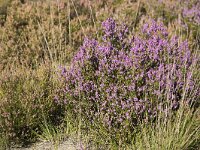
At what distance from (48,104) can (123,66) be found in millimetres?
1045

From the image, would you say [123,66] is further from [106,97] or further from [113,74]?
[106,97]

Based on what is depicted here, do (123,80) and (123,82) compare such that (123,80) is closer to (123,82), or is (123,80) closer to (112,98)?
(123,82)

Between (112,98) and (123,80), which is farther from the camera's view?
(123,80)

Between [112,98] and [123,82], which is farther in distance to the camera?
[123,82]

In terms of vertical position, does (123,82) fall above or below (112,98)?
above

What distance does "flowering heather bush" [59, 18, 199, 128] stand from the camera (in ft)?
10.7

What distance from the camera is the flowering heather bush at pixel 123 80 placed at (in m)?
3.26

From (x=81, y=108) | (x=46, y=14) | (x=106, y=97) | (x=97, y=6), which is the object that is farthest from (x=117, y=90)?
(x=97, y=6)

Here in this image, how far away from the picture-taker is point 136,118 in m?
3.25

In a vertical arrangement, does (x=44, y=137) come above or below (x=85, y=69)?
below

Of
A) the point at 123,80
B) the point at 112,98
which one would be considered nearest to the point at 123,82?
the point at 123,80

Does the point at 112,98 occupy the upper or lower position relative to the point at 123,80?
lower

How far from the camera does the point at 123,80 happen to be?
11.2 feet

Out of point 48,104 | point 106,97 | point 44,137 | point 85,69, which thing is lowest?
point 44,137
